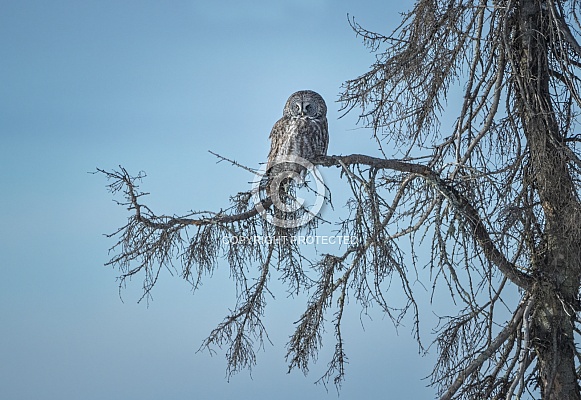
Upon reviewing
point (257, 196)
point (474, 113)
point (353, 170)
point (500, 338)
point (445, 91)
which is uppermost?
point (445, 91)

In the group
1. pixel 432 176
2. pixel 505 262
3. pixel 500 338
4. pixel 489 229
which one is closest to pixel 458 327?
pixel 500 338

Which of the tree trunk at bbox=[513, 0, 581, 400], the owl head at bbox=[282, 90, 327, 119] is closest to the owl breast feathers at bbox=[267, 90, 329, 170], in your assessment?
the owl head at bbox=[282, 90, 327, 119]

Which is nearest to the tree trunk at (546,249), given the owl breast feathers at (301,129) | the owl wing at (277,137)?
the owl breast feathers at (301,129)

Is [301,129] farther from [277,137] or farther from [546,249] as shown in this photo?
[546,249]

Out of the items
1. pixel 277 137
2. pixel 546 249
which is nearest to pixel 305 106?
pixel 277 137

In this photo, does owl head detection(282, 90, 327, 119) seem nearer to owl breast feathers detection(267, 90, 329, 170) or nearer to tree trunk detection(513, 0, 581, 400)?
owl breast feathers detection(267, 90, 329, 170)

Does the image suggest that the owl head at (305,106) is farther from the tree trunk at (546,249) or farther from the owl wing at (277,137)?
the tree trunk at (546,249)

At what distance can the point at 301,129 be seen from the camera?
5.48 m

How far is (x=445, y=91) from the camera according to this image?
5176 mm

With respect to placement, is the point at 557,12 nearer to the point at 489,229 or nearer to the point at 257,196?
the point at 489,229

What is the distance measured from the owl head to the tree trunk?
1584 mm

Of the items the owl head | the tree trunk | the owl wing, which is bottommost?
the tree trunk

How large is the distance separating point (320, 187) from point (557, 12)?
2.12 meters

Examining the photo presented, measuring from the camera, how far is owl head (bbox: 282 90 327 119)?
563 centimetres
